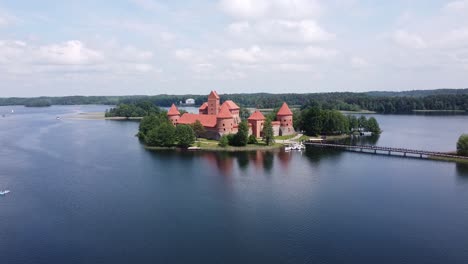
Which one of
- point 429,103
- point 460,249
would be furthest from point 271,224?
point 429,103

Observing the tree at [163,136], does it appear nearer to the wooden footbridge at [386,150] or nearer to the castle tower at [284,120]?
the castle tower at [284,120]

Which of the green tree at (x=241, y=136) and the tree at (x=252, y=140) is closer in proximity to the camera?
the green tree at (x=241, y=136)

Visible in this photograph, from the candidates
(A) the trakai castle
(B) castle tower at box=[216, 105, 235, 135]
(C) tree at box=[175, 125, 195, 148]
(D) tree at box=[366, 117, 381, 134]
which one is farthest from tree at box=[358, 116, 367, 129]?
(C) tree at box=[175, 125, 195, 148]

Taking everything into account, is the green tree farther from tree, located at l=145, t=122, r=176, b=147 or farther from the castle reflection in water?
tree, located at l=145, t=122, r=176, b=147

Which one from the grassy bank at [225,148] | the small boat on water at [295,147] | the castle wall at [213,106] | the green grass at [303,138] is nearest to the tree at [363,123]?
the green grass at [303,138]

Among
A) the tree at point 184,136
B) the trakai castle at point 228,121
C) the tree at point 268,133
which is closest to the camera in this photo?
the tree at point 184,136

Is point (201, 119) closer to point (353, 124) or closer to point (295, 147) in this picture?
point (295, 147)
